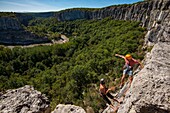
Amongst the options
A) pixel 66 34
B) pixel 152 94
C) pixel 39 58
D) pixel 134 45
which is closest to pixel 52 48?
pixel 39 58

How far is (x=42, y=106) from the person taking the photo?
17359mm

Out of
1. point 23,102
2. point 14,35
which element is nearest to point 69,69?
point 23,102

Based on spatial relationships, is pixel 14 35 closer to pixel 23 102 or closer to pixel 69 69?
pixel 69 69

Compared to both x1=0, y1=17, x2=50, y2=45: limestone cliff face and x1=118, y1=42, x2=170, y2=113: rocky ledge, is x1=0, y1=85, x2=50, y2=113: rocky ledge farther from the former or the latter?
x1=0, y1=17, x2=50, y2=45: limestone cliff face

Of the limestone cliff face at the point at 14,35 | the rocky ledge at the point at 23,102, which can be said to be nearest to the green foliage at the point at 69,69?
the rocky ledge at the point at 23,102

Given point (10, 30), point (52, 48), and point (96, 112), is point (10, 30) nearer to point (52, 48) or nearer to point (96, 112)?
point (52, 48)

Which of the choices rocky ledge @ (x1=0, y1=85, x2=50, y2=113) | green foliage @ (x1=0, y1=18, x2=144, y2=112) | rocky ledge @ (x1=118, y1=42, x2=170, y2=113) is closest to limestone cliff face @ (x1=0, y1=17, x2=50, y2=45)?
green foliage @ (x1=0, y1=18, x2=144, y2=112)

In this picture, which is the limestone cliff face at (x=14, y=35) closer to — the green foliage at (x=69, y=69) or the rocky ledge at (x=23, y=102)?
the green foliage at (x=69, y=69)

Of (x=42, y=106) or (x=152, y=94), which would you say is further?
(x=42, y=106)

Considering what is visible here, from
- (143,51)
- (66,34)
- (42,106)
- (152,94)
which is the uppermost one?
(152,94)

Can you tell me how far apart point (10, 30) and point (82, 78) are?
361ft

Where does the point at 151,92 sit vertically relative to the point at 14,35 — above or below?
above

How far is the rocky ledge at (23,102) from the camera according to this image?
1677cm

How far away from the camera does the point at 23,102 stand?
17.5m
